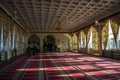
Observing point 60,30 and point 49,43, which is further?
point 49,43

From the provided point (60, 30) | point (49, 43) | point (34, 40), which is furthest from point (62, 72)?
point (49, 43)

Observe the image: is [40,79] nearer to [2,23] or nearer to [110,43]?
[2,23]

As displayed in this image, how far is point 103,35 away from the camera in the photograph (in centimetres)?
1927

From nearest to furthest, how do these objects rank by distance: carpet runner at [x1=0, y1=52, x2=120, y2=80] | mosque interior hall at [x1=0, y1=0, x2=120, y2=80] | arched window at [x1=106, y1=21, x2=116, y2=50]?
carpet runner at [x1=0, y1=52, x2=120, y2=80], mosque interior hall at [x1=0, y1=0, x2=120, y2=80], arched window at [x1=106, y1=21, x2=116, y2=50]

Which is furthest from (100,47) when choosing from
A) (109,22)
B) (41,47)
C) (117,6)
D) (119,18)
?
(41,47)

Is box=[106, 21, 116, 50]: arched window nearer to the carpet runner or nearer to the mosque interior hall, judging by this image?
the mosque interior hall

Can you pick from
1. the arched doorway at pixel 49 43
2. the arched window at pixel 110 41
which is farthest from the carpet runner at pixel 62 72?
the arched doorway at pixel 49 43

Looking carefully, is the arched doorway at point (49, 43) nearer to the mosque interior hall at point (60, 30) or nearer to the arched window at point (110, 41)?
the mosque interior hall at point (60, 30)

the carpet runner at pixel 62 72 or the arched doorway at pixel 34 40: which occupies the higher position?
the arched doorway at pixel 34 40

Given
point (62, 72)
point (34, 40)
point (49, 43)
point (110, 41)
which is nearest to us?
point (62, 72)

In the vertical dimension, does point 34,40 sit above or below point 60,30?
below

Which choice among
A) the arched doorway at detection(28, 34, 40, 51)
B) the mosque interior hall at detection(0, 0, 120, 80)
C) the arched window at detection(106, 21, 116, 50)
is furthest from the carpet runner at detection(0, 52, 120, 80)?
the arched doorway at detection(28, 34, 40, 51)

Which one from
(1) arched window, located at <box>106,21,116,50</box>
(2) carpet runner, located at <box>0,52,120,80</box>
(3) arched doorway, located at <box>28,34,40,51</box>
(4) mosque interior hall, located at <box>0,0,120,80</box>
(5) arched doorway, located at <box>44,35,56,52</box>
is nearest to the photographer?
(2) carpet runner, located at <box>0,52,120,80</box>

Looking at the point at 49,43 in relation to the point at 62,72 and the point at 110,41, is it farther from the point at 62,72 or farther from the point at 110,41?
the point at 62,72
